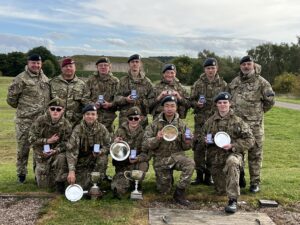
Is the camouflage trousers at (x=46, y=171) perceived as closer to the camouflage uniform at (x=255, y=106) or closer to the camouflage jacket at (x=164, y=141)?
the camouflage jacket at (x=164, y=141)

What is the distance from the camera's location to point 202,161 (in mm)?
9289

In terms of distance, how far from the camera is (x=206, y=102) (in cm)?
930

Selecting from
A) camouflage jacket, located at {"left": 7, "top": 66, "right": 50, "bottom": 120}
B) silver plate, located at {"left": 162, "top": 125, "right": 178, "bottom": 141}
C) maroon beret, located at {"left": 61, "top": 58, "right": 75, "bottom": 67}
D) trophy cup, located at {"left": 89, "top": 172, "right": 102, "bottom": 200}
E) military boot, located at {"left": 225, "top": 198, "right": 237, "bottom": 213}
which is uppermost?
maroon beret, located at {"left": 61, "top": 58, "right": 75, "bottom": 67}

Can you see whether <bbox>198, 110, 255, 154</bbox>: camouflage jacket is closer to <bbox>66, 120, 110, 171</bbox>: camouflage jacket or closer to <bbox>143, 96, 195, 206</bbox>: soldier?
<bbox>143, 96, 195, 206</bbox>: soldier

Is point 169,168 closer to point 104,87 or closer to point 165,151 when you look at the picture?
point 165,151

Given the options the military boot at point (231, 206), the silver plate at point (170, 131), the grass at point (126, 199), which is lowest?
the grass at point (126, 199)

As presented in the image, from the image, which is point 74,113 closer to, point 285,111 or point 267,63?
point 285,111

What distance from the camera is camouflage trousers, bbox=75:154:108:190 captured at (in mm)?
8375

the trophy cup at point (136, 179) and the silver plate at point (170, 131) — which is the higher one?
the silver plate at point (170, 131)

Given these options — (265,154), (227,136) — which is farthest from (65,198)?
(265,154)

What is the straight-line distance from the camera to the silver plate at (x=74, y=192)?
305 inches

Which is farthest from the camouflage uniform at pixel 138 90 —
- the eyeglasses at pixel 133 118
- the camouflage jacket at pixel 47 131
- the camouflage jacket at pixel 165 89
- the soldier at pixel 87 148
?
the camouflage jacket at pixel 47 131

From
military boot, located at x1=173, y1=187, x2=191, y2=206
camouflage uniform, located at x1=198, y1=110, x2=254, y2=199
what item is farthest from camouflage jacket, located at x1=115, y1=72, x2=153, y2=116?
military boot, located at x1=173, y1=187, x2=191, y2=206

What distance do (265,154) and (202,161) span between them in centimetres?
685
